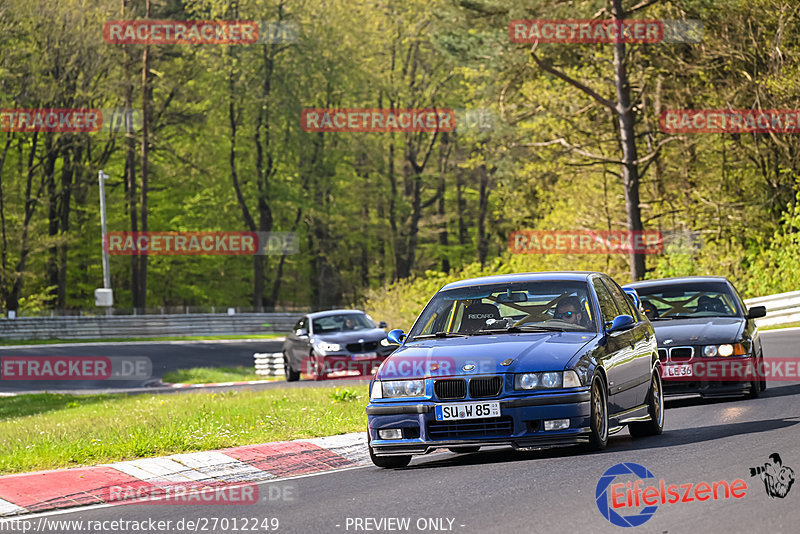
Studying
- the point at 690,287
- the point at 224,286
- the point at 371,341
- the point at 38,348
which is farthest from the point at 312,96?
the point at 690,287

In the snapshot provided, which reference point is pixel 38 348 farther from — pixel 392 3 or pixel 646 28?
pixel 392 3

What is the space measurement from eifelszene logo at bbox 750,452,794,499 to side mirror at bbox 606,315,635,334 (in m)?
1.90

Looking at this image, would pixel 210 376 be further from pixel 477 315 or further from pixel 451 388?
pixel 451 388

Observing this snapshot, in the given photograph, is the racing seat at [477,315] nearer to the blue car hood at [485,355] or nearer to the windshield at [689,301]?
the blue car hood at [485,355]

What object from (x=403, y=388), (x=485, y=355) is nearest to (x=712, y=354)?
(x=485, y=355)

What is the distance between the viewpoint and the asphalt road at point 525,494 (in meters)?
7.05

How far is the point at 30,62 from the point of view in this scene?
5722 cm

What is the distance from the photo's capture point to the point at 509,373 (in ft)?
31.0

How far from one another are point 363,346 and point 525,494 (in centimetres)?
1837

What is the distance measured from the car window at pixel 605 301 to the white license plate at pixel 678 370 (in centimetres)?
285

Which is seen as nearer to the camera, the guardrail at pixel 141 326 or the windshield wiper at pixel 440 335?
the windshield wiper at pixel 440 335

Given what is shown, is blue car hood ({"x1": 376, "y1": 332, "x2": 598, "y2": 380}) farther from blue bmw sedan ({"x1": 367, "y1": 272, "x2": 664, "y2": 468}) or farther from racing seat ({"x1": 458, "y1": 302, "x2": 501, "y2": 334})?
racing seat ({"x1": 458, "y1": 302, "x2": 501, "y2": 334})

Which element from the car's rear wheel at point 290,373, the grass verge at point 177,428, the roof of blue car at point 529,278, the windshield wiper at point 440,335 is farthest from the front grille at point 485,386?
the car's rear wheel at point 290,373

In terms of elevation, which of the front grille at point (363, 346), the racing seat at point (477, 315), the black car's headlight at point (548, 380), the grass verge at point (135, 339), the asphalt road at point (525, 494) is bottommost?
the grass verge at point (135, 339)
